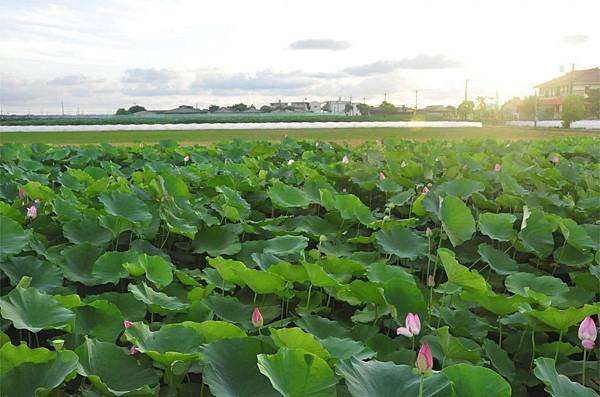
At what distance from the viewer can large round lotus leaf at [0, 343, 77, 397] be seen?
963mm

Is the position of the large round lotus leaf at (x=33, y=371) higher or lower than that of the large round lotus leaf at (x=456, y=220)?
lower

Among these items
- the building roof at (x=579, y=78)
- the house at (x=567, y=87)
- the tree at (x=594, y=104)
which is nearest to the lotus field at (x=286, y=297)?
the tree at (x=594, y=104)

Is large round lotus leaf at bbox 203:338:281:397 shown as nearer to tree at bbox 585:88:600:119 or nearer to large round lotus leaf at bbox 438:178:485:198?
large round lotus leaf at bbox 438:178:485:198

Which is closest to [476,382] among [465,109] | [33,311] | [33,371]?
[33,371]

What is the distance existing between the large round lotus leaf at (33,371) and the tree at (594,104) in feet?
208

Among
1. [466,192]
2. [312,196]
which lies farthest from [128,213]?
[466,192]

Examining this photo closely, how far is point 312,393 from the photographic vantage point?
0.90 metres

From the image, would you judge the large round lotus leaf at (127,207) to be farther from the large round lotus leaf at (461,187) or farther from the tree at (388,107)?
the tree at (388,107)

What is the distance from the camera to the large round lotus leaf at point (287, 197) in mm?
2375

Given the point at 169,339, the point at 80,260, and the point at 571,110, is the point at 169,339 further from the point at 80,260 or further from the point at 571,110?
the point at 571,110

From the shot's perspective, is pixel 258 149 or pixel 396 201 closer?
pixel 396 201

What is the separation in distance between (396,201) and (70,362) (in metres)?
1.74

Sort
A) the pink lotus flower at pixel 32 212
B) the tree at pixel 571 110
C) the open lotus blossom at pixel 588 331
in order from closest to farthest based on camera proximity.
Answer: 1. the open lotus blossom at pixel 588 331
2. the pink lotus flower at pixel 32 212
3. the tree at pixel 571 110

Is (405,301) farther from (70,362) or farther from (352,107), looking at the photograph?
(352,107)
